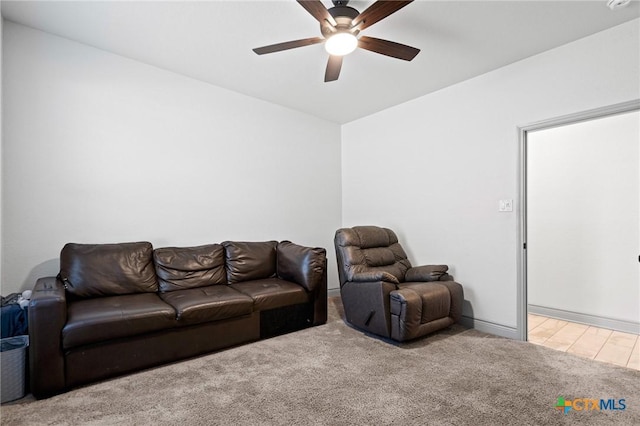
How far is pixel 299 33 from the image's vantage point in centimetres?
272

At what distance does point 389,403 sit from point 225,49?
3.17 metres

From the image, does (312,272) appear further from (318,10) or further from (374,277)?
(318,10)

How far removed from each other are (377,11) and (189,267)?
9.05 feet

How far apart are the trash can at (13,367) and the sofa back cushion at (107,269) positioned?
1.88 ft

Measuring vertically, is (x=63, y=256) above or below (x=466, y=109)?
below

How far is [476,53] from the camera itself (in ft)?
9.86

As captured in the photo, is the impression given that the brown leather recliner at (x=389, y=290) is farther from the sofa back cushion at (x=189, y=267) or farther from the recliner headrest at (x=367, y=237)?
the sofa back cushion at (x=189, y=267)

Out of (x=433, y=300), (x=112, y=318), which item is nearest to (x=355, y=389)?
(x=433, y=300)

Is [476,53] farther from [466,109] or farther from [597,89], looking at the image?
[597,89]

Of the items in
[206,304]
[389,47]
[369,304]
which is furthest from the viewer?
[369,304]

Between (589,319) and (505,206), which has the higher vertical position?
(505,206)

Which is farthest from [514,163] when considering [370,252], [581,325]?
[581,325]

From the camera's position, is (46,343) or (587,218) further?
(587,218)

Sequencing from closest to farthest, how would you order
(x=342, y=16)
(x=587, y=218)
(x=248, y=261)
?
(x=342, y=16) → (x=248, y=261) → (x=587, y=218)
